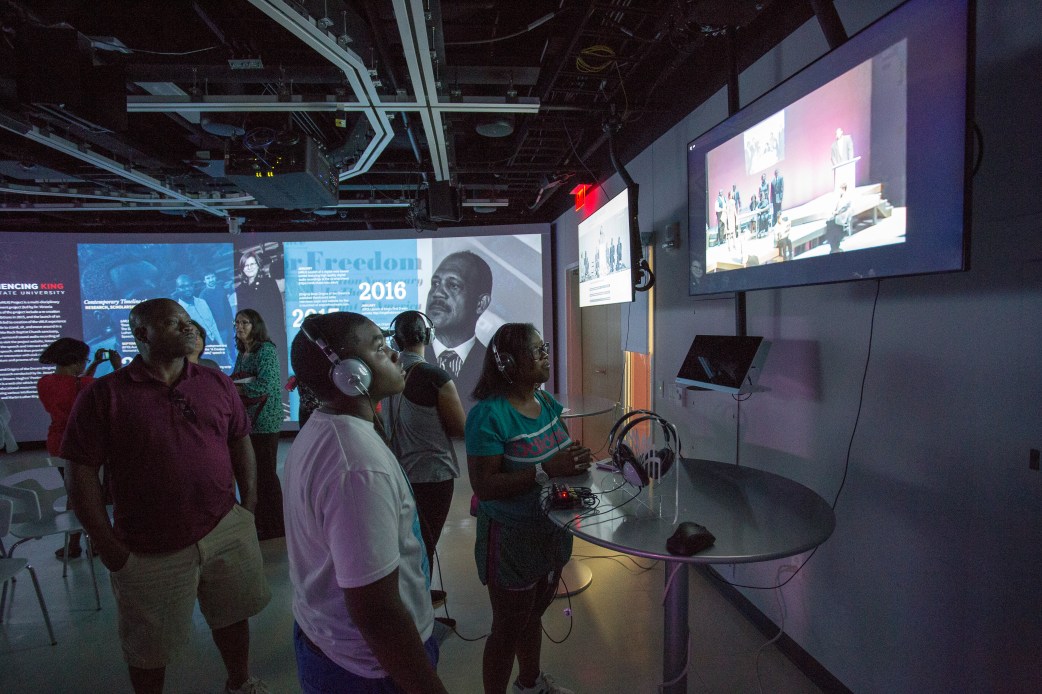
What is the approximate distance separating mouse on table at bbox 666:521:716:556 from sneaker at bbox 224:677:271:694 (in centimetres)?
198

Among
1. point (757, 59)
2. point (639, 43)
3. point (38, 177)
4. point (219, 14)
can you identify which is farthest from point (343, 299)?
point (757, 59)

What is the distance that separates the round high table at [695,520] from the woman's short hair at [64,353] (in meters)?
3.83

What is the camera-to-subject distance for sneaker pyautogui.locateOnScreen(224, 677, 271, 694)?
2.09m

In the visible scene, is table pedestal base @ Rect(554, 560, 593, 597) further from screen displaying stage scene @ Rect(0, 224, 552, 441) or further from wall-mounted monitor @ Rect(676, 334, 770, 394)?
screen displaying stage scene @ Rect(0, 224, 552, 441)

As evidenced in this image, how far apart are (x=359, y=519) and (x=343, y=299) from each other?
685 centimetres

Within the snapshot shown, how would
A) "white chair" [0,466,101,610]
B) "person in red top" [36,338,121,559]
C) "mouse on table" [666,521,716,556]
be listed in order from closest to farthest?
"mouse on table" [666,521,716,556] → "white chair" [0,466,101,610] → "person in red top" [36,338,121,559]

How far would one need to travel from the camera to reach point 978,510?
1.53 meters

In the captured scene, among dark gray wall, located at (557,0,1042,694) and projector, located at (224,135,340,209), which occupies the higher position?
projector, located at (224,135,340,209)

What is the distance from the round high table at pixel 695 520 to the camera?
1312 millimetres

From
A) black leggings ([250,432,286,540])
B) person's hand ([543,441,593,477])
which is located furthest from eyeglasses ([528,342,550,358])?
black leggings ([250,432,286,540])

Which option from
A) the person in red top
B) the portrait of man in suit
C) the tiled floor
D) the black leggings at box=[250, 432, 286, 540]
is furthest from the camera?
the portrait of man in suit

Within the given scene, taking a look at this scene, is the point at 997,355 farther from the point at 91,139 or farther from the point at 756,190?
the point at 91,139

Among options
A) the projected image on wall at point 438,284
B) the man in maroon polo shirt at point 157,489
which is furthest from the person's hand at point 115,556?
the projected image on wall at point 438,284

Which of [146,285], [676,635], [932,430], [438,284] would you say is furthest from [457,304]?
[932,430]
